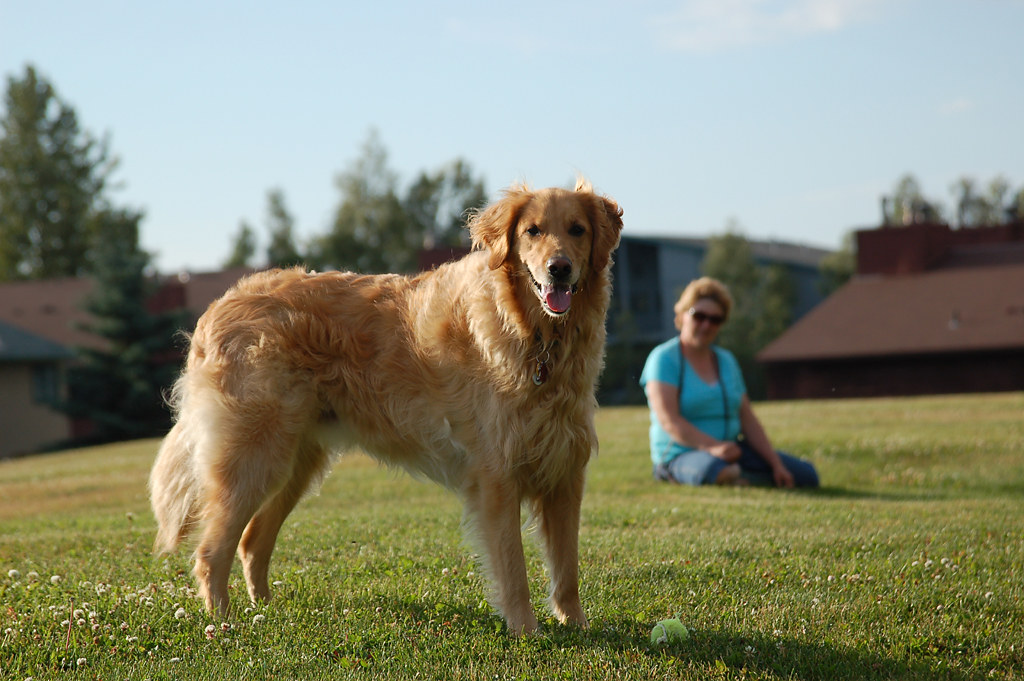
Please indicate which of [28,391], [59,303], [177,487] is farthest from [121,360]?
[177,487]

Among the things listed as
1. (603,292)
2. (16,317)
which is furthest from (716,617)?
(16,317)

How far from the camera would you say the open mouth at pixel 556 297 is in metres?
4.91

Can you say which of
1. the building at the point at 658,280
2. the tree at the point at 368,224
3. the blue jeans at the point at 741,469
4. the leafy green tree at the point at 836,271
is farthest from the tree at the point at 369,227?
the blue jeans at the point at 741,469

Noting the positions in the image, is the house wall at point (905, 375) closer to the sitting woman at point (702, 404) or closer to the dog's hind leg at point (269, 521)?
the sitting woman at point (702, 404)

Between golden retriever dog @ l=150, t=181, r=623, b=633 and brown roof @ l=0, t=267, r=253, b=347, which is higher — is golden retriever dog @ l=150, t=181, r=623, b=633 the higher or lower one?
the lower one

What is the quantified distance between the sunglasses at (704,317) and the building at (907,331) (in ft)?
89.0

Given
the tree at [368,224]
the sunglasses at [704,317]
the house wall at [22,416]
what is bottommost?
the house wall at [22,416]

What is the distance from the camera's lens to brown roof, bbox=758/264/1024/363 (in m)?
34.4

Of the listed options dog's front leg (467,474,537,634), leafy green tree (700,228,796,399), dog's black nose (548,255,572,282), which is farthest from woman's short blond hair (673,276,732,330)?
leafy green tree (700,228,796,399)

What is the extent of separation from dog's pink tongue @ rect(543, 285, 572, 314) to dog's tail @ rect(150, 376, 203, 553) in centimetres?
213

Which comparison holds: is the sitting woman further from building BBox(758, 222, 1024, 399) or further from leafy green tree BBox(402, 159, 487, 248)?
leafy green tree BBox(402, 159, 487, 248)

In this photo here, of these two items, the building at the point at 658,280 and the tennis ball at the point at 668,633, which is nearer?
the tennis ball at the point at 668,633

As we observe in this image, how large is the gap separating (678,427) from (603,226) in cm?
488

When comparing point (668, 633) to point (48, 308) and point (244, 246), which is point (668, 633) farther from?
point (244, 246)
